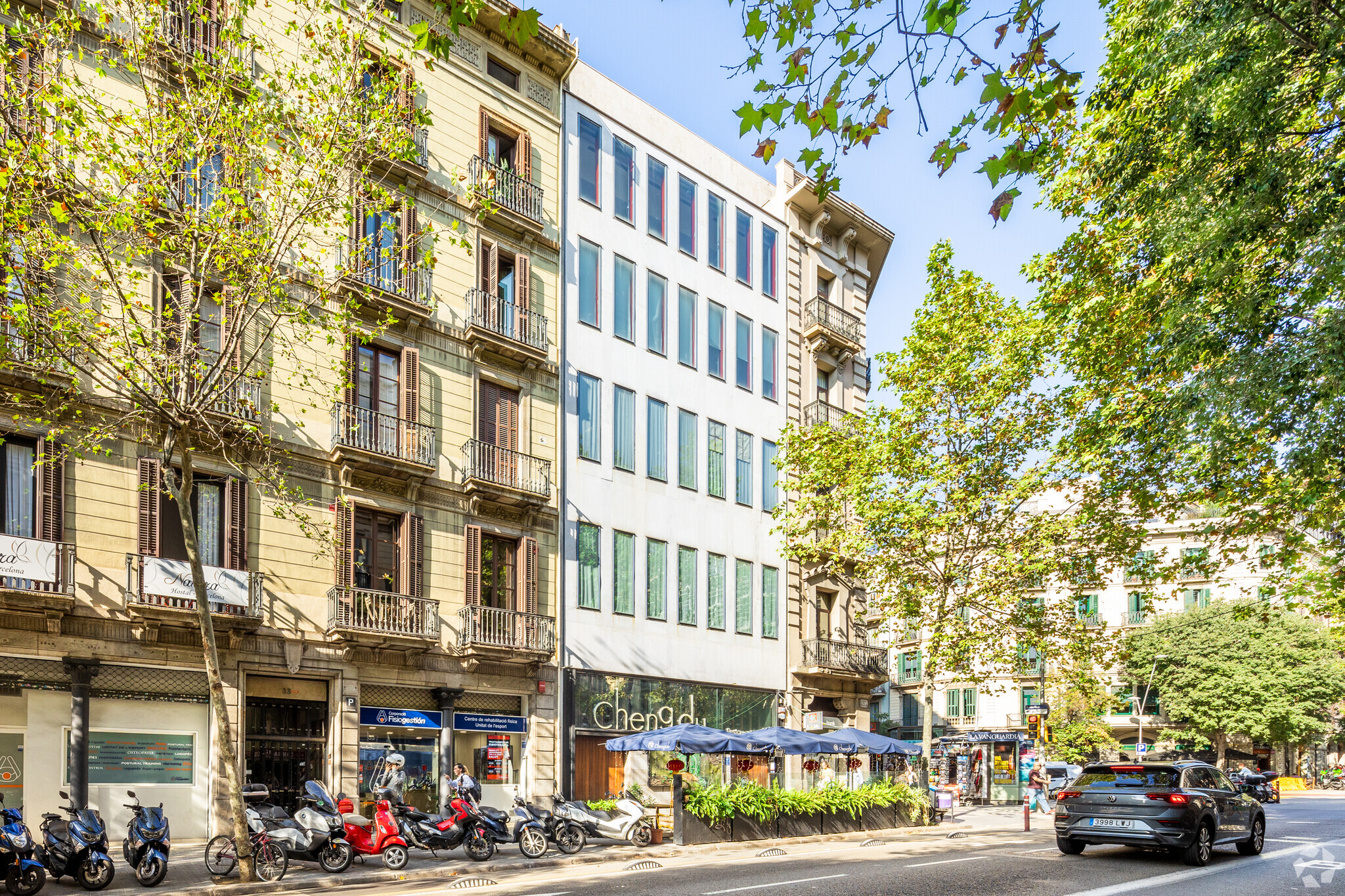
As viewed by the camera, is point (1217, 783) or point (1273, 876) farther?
point (1217, 783)

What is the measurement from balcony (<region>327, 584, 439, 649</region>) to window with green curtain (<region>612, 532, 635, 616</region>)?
6.18 meters

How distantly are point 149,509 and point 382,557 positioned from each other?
5178 millimetres

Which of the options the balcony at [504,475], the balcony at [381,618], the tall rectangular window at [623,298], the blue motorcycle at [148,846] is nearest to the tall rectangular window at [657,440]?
the tall rectangular window at [623,298]

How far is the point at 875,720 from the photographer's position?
62.8 m

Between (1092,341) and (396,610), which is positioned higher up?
(1092,341)

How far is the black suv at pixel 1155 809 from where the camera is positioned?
56.2 feet

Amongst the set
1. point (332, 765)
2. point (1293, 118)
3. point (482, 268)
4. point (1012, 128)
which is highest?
point (482, 268)

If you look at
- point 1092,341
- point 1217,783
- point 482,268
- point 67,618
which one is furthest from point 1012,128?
point 482,268

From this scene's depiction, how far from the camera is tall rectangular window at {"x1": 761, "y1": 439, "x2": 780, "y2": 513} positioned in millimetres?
35469

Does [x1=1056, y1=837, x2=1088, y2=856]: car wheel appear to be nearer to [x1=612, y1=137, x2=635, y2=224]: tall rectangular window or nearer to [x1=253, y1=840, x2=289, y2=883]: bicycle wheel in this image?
[x1=253, y1=840, x2=289, y2=883]: bicycle wheel

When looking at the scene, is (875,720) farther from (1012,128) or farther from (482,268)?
(1012,128)

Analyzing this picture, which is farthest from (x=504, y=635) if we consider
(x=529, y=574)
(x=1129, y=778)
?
(x=1129, y=778)

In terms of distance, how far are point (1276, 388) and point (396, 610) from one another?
17488mm

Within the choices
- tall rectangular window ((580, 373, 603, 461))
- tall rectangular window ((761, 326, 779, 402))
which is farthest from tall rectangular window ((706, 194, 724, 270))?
tall rectangular window ((580, 373, 603, 461))
